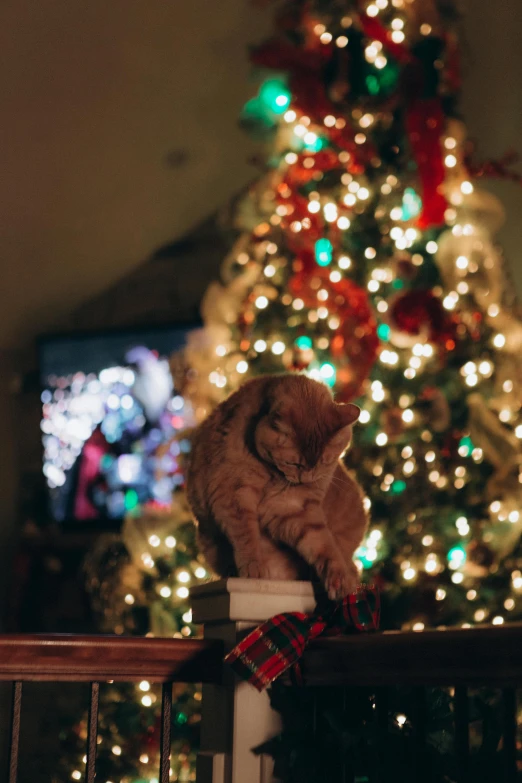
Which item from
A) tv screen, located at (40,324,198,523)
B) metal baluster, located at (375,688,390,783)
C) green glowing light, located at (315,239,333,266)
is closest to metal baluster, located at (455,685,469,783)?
metal baluster, located at (375,688,390,783)

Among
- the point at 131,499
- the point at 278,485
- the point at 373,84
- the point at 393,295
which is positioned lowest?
the point at 278,485

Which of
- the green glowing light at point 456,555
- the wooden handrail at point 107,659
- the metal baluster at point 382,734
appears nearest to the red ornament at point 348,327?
the green glowing light at point 456,555

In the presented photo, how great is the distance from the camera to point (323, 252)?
9.45ft

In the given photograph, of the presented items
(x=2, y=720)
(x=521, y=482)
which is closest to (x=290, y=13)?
(x=521, y=482)

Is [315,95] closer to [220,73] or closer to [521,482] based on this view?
[220,73]

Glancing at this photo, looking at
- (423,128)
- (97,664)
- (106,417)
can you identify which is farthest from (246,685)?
(106,417)

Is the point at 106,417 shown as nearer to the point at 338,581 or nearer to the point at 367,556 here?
the point at 367,556

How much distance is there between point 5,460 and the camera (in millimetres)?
4664

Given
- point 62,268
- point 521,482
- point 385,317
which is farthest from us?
point 62,268

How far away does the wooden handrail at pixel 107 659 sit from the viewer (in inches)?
50.1

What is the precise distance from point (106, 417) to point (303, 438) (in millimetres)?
2862

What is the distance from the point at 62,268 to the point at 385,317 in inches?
90.2

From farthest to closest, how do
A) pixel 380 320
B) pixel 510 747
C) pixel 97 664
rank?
pixel 380 320
pixel 97 664
pixel 510 747

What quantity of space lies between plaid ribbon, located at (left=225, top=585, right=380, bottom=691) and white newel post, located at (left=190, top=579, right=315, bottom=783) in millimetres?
77
